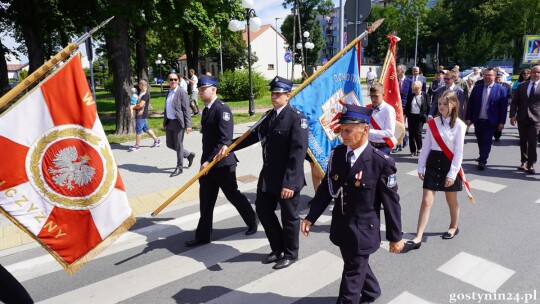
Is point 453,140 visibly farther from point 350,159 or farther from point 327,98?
point 350,159

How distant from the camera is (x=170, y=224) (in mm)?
5465

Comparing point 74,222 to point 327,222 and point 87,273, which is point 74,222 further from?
point 327,222

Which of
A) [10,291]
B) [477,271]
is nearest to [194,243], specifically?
[10,291]

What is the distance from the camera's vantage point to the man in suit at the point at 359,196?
2938 millimetres

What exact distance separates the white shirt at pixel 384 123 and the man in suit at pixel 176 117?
4052 millimetres

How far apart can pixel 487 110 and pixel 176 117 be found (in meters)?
6.40

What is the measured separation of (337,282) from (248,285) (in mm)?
893

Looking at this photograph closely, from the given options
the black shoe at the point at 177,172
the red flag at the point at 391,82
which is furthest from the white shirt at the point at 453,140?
the black shoe at the point at 177,172

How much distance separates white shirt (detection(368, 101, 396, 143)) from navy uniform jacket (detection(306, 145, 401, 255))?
6.91 ft

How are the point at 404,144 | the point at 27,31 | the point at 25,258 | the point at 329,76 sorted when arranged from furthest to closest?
the point at 27,31
the point at 404,144
the point at 329,76
the point at 25,258

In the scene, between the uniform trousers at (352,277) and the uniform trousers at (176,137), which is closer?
the uniform trousers at (352,277)

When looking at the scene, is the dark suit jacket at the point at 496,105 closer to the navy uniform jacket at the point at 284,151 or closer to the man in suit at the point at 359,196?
the navy uniform jacket at the point at 284,151

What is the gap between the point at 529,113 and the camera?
7527 mm

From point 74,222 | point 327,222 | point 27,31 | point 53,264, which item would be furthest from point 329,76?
point 27,31
